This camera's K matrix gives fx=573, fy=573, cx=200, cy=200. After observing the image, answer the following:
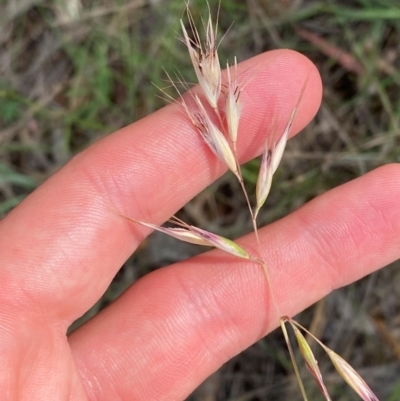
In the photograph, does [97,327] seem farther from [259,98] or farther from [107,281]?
[259,98]

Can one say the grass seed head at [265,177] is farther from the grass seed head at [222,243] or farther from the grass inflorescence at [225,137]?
the grass seed head at [222,243]

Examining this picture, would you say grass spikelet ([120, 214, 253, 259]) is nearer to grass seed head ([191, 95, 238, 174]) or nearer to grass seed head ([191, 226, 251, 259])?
grass seed head ([191, 226, 251, 259])

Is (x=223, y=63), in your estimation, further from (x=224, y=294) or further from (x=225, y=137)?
(x=224, y=294)

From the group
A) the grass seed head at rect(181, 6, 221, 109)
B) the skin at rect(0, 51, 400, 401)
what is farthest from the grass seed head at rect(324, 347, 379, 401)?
the grass seed head at rect(181, 6, 221, 109)

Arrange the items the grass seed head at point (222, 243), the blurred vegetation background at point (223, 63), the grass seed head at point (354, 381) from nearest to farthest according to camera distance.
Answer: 1. the grass seed head at point (354, 381)
2. the grass seed head at point (222, 243)
3. the blurred vegetation background at point (223, 63)

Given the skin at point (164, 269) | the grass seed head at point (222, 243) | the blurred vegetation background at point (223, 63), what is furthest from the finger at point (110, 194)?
the blurred vegetation background at point (223, 63)

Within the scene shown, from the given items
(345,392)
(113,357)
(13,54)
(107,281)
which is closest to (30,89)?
(13,54)
